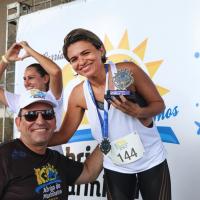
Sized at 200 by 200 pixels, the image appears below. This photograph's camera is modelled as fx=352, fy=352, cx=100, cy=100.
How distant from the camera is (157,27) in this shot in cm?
231

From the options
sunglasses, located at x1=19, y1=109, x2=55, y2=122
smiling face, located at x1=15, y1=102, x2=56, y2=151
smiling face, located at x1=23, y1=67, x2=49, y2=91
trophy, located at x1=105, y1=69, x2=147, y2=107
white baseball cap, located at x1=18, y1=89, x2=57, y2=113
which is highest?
smiling face, located at x1=23, y1=67, x2=49, y2=91

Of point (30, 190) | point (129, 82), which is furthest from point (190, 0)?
point (30, 190)

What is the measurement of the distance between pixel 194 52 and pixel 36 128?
3.82 feet

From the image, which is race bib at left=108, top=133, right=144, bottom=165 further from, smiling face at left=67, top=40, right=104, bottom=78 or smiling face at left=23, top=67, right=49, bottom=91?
smiling face at left=23, top=67, right=49, bottom=91

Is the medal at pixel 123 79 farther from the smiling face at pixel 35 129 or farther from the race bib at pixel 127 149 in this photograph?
the smiling face at pixel 35 129

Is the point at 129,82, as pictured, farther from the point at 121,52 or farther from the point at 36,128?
the point at 121,52

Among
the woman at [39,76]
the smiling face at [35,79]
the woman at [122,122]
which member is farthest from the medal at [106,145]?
the smiling face at [35,79]

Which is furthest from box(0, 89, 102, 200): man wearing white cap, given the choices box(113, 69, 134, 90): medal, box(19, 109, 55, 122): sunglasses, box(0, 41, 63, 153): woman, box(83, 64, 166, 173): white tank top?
box(0, 41, 63, 153): woman

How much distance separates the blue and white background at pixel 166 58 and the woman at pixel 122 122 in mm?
692

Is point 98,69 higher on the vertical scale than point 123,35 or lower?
lower

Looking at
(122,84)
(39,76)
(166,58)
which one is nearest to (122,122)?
(122,84)

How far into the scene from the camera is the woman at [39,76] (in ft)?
6.37

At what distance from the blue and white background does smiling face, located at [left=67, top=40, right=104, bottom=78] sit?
0.90 meters

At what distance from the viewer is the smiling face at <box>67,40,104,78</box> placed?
1420mm
